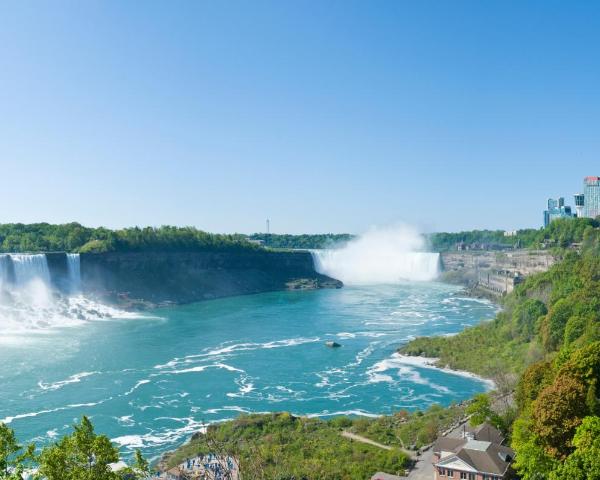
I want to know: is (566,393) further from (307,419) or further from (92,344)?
(92,344)

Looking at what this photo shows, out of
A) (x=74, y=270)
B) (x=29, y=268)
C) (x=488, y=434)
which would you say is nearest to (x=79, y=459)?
(x=488, y=434)

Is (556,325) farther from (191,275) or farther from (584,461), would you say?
(191,275)

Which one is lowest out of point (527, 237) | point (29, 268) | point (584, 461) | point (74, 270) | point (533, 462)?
point (533, 462)

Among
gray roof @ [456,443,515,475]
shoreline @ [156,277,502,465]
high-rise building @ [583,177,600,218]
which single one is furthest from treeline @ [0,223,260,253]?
high-rise building @ [583,177,600,218]

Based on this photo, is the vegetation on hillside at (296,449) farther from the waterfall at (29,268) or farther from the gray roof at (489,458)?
the waterfall at (29,268)

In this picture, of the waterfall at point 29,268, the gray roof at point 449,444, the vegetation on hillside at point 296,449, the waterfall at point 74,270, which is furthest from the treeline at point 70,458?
the waterfall at point 74,270
